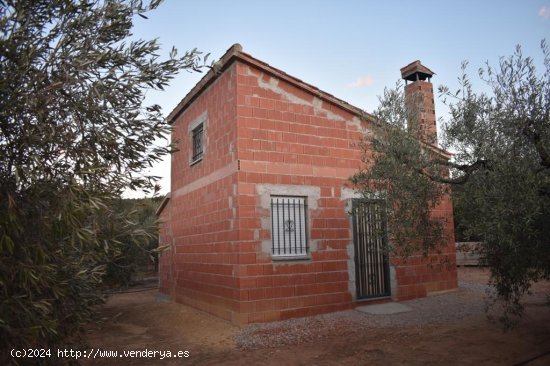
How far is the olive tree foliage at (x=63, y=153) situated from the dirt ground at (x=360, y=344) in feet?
6.57

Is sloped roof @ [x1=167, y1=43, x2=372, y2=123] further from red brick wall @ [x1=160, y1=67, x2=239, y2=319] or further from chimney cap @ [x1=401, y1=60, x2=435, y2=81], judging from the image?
chimney cap @ [x1=401, y1=60, x2=435, y2=81]

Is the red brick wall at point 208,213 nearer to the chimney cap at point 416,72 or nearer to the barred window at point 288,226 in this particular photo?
the barred window at point 288,226

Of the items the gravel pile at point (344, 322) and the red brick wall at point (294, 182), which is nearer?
the gravel pile at point (344, 322)

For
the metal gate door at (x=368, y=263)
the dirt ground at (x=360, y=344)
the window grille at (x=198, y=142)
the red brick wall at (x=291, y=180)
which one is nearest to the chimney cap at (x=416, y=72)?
the red brick wall at (x=291, y=180)

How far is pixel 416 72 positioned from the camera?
1365cm

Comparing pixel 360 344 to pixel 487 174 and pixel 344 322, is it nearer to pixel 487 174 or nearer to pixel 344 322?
pixel 344 322

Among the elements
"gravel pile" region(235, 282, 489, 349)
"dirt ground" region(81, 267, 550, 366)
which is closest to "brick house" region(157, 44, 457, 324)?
"gravel pile" region(235, 282, 489, 349)

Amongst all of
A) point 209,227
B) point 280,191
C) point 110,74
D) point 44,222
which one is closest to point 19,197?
point 44,222

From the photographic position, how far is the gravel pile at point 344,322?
780cm

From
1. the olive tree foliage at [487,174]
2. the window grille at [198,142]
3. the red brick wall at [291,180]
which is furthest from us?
the window grille at [198,142]

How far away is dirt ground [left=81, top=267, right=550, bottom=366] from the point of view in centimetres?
643

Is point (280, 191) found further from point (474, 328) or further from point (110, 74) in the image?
point (110, 74)

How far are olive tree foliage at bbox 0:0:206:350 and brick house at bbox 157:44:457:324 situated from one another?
476 cm

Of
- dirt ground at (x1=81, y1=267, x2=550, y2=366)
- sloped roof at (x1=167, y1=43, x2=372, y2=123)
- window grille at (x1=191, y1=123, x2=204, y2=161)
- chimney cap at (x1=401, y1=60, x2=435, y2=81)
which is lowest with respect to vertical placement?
dirt ground at (x1=81, y1=267, x2=550, y2=366)
